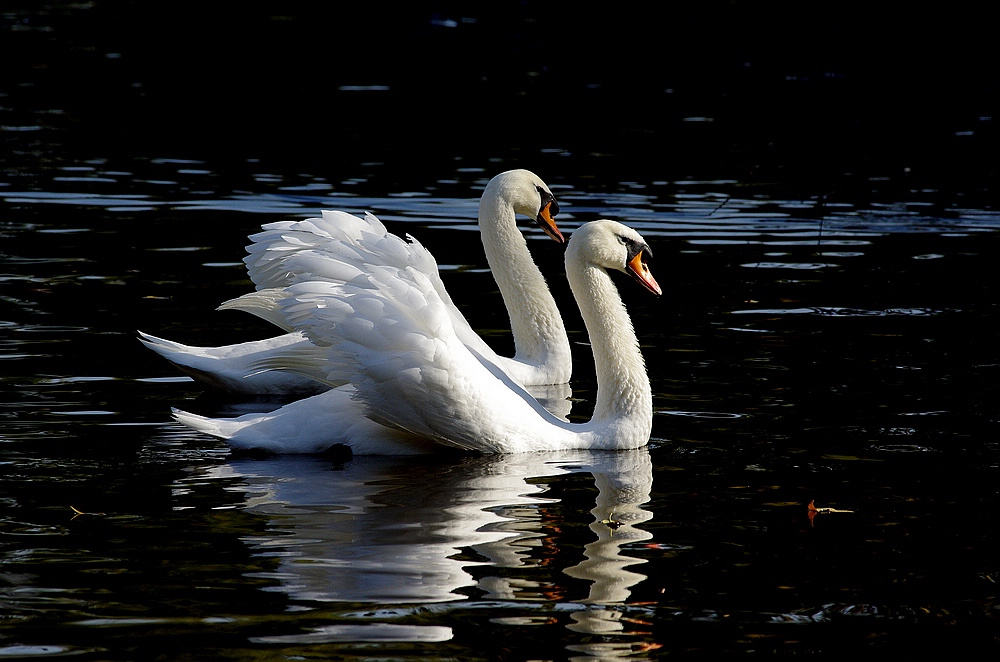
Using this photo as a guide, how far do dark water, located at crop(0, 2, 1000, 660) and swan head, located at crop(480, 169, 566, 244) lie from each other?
1159 mm

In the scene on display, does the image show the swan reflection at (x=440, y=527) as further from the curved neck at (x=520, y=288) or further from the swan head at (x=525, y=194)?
the swan head at (x=525, y=194)

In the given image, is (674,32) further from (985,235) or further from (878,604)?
(878,604)

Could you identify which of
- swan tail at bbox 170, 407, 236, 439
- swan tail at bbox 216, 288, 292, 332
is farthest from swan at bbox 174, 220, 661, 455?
swan tail at bbox 216, 288, 292, 332

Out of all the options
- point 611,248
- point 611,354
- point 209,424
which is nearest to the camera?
point 209,424

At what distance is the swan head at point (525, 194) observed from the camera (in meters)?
11.6

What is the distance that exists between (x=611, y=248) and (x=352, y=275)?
158 centimetres

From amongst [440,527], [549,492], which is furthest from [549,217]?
[440,527]

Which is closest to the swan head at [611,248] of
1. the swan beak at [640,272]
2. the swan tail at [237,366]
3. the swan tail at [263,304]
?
the swan beak at [640,272]

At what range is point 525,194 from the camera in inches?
462

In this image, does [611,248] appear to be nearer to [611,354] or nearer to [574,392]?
[611,354]

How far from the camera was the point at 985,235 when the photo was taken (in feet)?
52.6

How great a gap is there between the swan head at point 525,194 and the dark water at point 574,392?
3.80ft

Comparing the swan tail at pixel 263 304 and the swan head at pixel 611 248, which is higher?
the swan head at pixel 611 248

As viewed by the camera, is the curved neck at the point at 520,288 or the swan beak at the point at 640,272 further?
the curved neck at the point at 520,288
